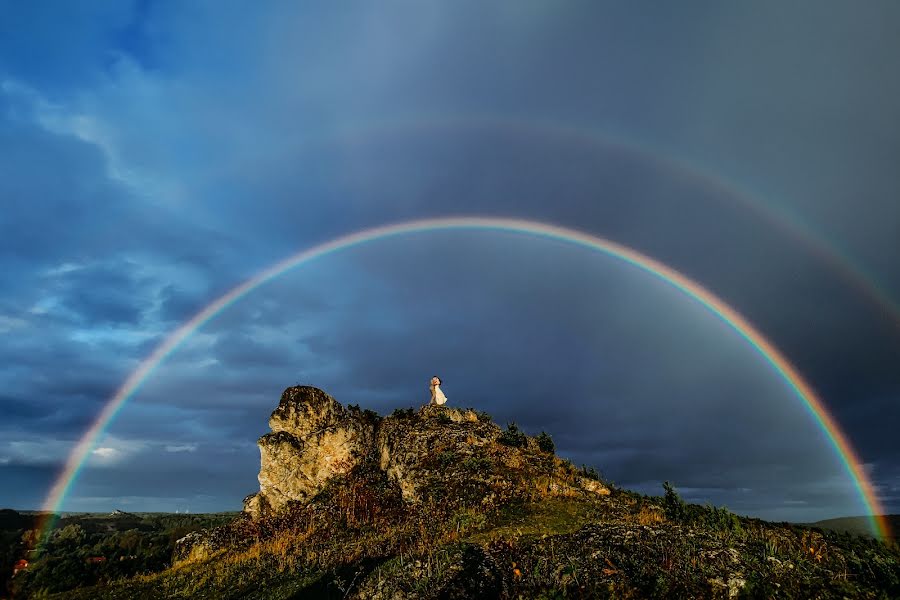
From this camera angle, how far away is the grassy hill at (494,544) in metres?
14.6

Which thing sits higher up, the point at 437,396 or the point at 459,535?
the point at 437,396

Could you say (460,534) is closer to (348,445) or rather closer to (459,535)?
(459,535)

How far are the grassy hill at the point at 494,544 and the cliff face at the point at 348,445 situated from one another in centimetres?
29

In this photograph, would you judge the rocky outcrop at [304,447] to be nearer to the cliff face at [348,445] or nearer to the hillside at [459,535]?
the cliff face at [348,445]

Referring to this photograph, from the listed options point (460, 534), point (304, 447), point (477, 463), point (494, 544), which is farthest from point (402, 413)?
point (494, 544)

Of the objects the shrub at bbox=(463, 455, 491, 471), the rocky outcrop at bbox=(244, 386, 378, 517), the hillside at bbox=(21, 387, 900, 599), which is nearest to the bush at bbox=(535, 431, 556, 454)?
the hillside at bbox=(21, 387, 900, 599)

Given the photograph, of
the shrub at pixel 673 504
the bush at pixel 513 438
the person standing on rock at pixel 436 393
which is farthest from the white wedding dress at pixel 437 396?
the shrub at pixel 673 504

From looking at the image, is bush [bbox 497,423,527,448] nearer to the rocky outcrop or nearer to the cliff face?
the cliff face

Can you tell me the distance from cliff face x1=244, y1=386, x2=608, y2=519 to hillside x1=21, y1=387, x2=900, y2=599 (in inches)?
6.1

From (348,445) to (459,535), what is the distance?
923 inches

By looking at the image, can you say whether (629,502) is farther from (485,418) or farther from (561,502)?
(485,418)

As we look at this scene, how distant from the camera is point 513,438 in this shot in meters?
43.2

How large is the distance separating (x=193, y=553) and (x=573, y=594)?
34.1m

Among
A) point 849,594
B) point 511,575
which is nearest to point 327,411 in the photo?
point 511,575
